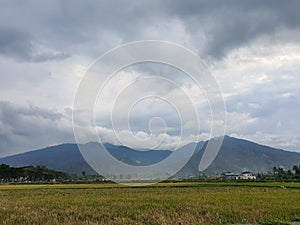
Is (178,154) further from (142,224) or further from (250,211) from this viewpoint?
(142,224)

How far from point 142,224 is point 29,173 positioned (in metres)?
112

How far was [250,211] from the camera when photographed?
19219mm

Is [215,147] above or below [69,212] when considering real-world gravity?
above

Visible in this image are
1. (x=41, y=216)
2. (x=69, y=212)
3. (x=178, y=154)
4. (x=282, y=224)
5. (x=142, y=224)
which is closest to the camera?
(x=282, y=224)

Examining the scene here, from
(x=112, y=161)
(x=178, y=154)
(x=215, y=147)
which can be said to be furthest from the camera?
(x=215, y=147)

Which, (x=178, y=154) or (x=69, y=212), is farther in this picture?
(x=178, y=154)

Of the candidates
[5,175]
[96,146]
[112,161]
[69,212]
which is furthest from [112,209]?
[5,175]

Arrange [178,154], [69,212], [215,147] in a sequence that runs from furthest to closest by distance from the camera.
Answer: [215,147]
[178,154]
[69,212]

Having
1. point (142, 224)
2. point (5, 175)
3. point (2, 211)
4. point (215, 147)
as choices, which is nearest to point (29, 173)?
point (5, 175)

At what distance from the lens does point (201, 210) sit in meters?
19.8

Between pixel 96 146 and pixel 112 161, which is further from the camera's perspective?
pixel 112 161

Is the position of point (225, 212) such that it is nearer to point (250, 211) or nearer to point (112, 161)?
point (250, 211)

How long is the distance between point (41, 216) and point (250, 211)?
1026 centimetres

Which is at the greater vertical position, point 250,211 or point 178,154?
point 178,154
